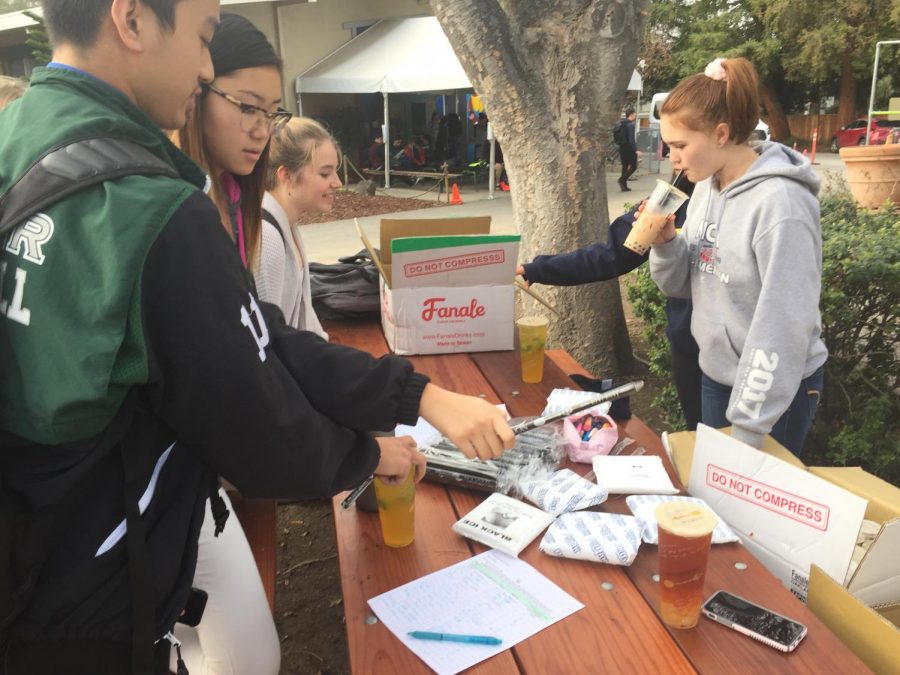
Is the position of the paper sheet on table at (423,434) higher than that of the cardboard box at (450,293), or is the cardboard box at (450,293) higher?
the cardboard box at (450,293)

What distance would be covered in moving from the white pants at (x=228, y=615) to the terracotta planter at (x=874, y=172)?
9.46 m

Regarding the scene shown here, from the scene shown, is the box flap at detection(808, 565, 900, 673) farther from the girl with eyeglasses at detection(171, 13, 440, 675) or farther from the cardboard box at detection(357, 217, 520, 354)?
the cardboard box at detection(357, 217, 520, 354)

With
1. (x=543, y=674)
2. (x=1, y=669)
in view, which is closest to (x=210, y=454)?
(x=1, y=669)

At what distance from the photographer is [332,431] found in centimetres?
129

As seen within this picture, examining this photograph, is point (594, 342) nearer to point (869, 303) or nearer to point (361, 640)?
point (869, 303)

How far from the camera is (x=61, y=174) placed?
95 cm

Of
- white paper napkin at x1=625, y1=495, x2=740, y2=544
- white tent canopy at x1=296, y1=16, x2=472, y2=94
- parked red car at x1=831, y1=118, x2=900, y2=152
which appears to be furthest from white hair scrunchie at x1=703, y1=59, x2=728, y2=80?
parked red car at x1=831, y1=118, x2=900, y2=152

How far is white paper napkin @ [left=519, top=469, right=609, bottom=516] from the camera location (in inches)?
70.1

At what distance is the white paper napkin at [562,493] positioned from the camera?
1.78 m

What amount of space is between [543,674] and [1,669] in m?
0.86

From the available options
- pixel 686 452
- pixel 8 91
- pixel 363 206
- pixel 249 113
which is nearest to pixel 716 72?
pixel 686 452

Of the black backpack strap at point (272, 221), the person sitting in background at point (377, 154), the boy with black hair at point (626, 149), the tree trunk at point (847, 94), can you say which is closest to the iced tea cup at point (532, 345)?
the black backpack strap at point (272, 221)

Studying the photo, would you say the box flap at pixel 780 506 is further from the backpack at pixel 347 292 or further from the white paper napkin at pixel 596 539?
the backpack at pixel 347 292

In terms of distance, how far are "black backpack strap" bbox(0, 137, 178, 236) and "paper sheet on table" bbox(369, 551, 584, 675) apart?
965 millimetres
